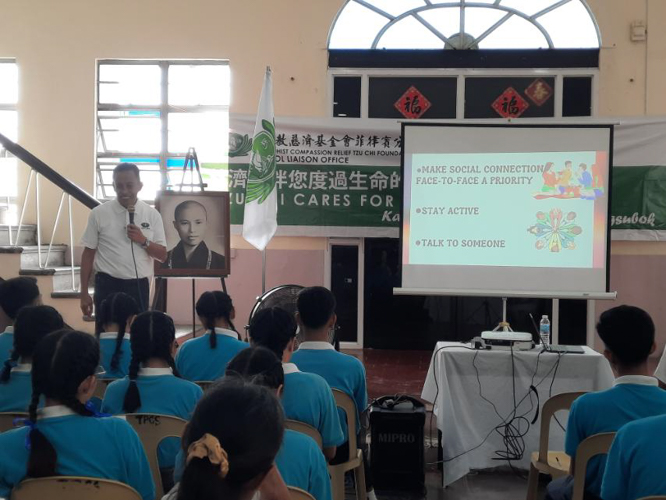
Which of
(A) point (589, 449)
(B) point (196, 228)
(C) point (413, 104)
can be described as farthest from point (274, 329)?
(C) point (413, 104)

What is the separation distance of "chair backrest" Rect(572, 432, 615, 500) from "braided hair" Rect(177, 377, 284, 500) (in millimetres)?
1279

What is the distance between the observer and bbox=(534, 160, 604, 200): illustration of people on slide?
4438 mm

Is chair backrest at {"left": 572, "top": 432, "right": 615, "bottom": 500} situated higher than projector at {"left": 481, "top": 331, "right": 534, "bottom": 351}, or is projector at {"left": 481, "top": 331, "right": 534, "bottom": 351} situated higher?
projector at {"left": 481, "top": 331, "right": 534, "bottom": 351}

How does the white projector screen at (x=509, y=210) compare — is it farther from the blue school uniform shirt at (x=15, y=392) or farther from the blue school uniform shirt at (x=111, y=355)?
the blue school uniform shirt at (x=15, y=392)

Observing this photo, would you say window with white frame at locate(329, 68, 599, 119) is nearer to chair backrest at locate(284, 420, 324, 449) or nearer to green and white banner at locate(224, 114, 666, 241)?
green and white banner at locate(224, 114, 666, 241)

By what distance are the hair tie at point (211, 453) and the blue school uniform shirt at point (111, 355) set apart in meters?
1.99

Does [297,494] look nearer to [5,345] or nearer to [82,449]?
[82,449]

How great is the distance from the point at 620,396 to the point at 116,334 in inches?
78.8

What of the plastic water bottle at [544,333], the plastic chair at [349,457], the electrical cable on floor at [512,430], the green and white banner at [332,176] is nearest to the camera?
the plastic chair at [349,457]

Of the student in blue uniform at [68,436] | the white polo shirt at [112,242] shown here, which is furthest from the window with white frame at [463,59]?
A: the student in blue uniform at [68,436]

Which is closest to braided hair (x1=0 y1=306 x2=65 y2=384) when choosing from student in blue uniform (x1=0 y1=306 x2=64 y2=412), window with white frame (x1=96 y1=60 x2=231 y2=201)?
student in blue uniform (x1=0 y1=306 x2=64 y2=412)

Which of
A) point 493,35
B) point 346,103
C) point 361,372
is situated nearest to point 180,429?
point 361,372

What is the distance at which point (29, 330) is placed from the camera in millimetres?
2295

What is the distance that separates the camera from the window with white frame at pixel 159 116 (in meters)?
7.41
